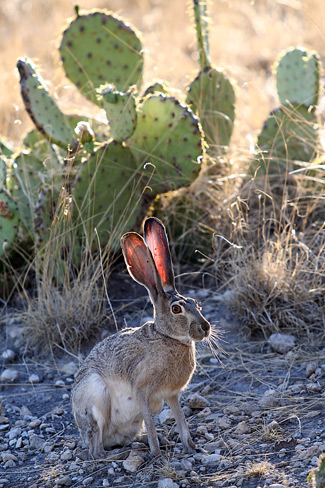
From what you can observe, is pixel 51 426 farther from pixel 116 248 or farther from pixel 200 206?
pixel 200 206

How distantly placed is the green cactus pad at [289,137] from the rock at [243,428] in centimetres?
242

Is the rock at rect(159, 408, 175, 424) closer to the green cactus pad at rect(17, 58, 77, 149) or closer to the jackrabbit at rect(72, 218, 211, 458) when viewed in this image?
the jackrabbit at rect(72, 218, 211, 458)

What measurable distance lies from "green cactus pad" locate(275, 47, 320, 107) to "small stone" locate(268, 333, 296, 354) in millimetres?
2136

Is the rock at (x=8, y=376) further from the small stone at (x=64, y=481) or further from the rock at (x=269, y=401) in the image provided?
the rock at (x=269, y=401)

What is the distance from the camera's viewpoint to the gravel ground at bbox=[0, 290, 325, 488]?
326 cm

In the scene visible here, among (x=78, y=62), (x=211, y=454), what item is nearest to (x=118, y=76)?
(x=78, y=62)

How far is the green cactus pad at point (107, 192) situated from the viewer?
16.4ft

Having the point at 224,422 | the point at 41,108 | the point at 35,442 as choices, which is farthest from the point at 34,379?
the point at 41,108

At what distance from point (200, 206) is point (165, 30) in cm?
570

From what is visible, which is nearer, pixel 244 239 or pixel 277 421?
pixel 277 421

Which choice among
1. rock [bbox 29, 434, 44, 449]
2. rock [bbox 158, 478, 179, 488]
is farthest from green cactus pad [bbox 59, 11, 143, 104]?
rock [bbox 158, 478, 179, 488]

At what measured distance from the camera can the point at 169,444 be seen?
143 inches

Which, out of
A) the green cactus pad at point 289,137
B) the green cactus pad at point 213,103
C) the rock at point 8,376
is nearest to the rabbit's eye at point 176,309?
the rock at point 8,376

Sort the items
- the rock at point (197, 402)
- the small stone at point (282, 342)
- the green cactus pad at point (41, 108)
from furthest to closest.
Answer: the green cactus pad at point (41, 108), the small stone at point (282, 342), the rock at point (197, 402)
